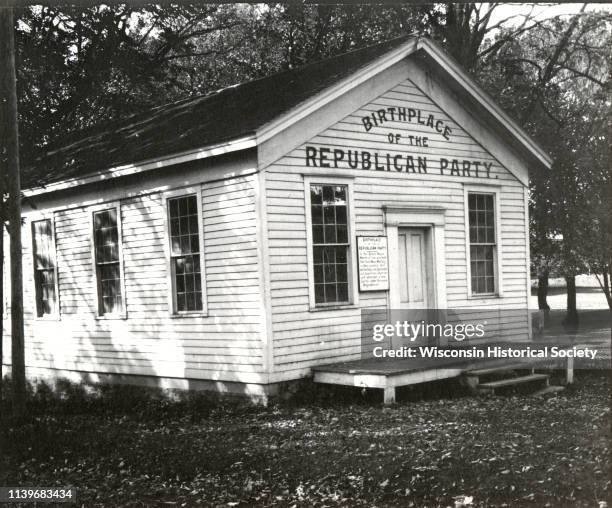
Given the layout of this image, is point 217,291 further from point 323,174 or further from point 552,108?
point 552,108

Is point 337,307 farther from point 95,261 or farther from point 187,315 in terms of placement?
point 95,261

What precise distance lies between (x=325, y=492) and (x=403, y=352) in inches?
241

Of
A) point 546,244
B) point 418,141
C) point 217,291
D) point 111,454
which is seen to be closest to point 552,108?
point 546,244

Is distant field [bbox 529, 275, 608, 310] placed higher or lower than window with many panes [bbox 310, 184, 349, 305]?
lower

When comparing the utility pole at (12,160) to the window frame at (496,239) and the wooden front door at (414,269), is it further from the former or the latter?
the window frame at (496,239)

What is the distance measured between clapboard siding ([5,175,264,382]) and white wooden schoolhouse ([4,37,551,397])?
0.10ft

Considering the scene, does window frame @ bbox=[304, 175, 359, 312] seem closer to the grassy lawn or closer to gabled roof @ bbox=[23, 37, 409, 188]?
gabled roof @ bbox=[23, 37, 409, 188]

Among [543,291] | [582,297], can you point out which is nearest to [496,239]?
[543,291]

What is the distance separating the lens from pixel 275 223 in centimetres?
1170

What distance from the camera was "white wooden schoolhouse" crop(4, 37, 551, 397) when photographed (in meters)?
11.8

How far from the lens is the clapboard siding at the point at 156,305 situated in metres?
11.8

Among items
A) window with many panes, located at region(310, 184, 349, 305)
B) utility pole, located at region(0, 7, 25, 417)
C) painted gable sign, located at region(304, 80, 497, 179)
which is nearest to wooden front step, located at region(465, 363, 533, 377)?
window with many panes, located at region(310, 184, 349, 305)

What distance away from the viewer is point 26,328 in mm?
16703

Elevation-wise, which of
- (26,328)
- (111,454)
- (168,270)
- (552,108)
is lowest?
(111,454)
